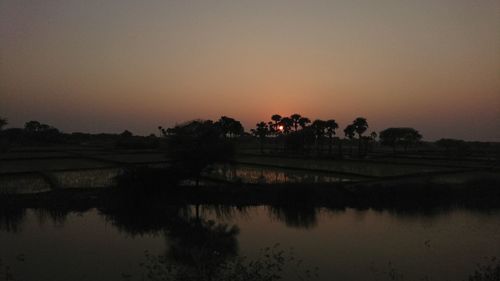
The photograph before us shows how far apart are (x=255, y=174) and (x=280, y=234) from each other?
16725 mm

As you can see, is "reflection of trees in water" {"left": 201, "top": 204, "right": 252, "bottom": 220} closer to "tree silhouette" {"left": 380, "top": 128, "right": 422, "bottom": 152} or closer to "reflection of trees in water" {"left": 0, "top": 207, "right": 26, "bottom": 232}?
"reflection of trees in water" {"left": 0, "top": 207, "right": 26, "bottom": 232}

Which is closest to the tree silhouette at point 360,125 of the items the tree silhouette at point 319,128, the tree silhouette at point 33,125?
the tree silhouette at point 319,128

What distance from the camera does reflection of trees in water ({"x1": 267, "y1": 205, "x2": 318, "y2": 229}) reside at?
2008cm

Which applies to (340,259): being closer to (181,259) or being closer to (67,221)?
(181,259)

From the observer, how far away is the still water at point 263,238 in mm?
13086

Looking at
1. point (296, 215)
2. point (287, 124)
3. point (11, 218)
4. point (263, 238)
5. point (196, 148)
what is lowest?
point (263, 238)

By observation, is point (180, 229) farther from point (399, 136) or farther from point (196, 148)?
point (399, 136)

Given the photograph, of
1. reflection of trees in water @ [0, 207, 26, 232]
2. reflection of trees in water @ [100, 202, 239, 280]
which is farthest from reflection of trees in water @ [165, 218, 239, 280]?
reflection of trees in water @ [0, 207, 26, 232]

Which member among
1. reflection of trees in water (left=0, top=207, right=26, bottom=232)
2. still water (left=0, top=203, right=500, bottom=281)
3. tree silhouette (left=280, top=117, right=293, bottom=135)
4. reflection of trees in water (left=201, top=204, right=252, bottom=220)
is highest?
tree silhouette (left=280, top=117, right=293, bottom=135)

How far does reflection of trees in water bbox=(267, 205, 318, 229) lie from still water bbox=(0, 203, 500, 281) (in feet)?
0.17

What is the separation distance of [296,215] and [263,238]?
17.3 feet

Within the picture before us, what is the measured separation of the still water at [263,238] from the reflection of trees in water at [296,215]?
2.1 inches

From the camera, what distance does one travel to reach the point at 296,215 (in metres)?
22.0

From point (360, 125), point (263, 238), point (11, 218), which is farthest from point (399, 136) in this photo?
point (11, 218)
